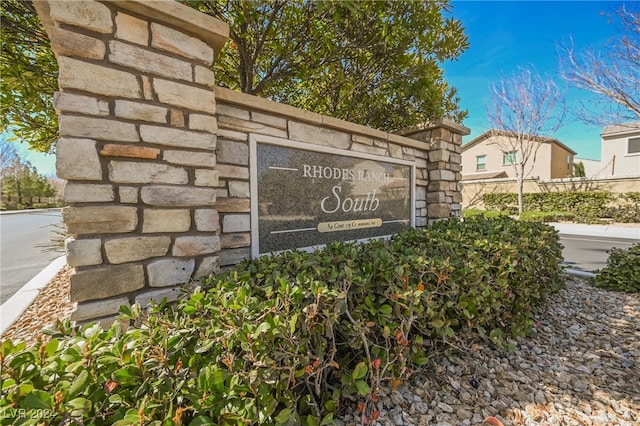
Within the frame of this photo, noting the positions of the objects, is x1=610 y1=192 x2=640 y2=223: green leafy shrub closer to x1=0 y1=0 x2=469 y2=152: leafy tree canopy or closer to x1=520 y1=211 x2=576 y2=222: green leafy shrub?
x1=520 y1=211 x2=576 y2=222: green leafy shrub

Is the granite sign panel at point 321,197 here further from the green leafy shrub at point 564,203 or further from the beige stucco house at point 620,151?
the beige stucco house at point 620,151

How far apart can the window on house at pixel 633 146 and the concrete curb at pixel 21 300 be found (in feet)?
91.0

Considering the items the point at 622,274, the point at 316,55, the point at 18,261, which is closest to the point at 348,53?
the point at 316,55

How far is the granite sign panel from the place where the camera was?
2.63m

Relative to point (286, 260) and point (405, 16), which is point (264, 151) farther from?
point (405, 16)

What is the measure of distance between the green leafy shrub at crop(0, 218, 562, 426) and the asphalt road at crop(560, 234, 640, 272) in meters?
5.28

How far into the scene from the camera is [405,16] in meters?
3.89

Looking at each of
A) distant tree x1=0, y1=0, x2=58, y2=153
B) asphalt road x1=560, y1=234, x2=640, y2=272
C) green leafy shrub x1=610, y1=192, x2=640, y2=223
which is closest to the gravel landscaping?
distant tree x1=0, y1=0, x2=58, y2=153

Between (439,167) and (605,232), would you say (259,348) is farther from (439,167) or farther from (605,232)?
(605,232)

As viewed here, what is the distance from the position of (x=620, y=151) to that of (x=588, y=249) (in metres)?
16.7

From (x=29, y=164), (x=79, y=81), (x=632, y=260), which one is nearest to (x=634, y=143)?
(x=632, y=260)

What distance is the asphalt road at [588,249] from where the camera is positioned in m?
6.04

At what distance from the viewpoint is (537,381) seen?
204 centimetres

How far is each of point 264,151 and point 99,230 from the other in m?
1.39
